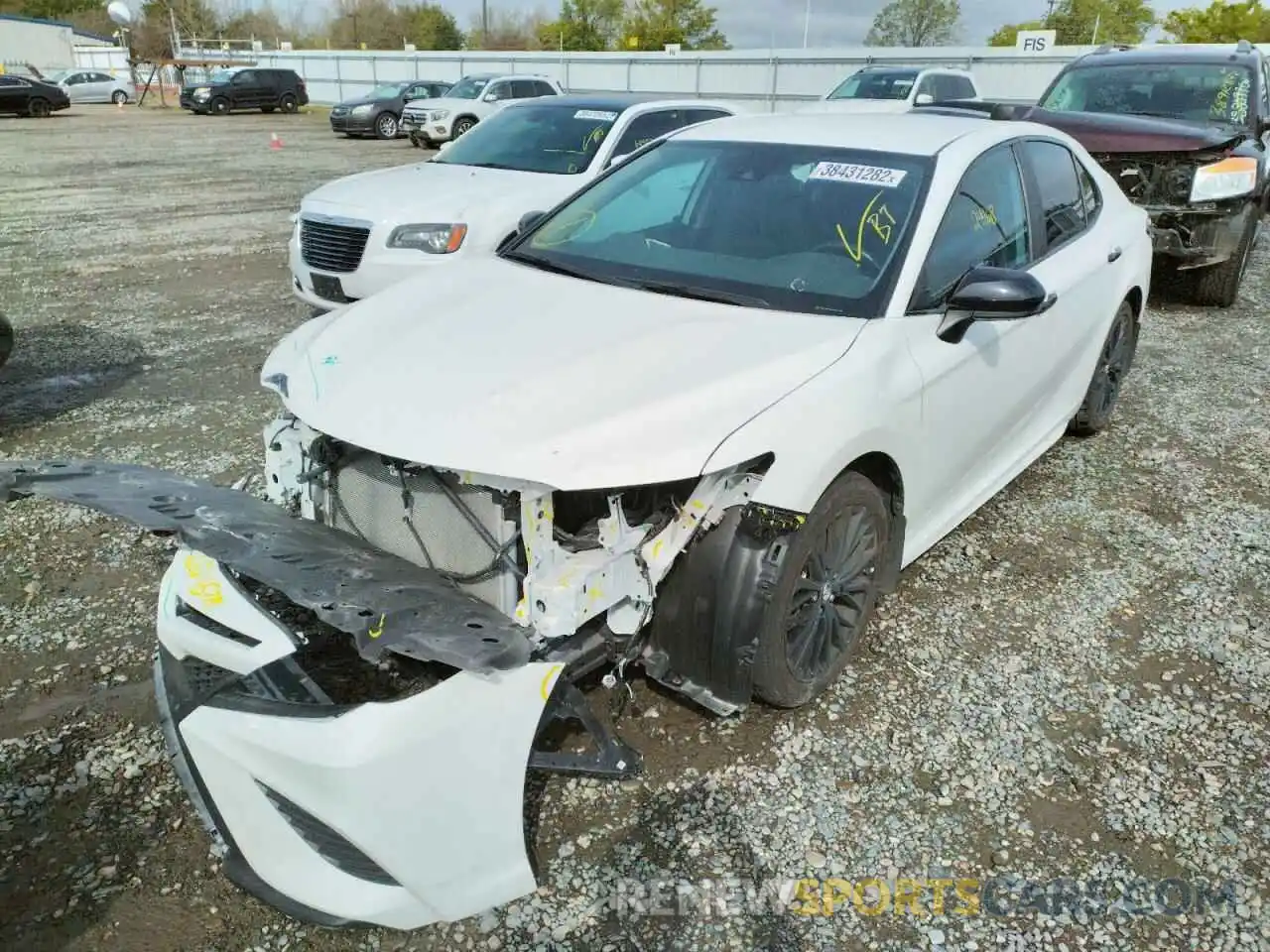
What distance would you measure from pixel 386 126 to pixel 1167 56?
2009cm

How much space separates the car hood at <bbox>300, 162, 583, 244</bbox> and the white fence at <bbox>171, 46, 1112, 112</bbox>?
21.6 meters

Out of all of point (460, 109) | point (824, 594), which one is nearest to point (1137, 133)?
point (824, 594)

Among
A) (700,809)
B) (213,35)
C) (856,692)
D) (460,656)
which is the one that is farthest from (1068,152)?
(213,35)

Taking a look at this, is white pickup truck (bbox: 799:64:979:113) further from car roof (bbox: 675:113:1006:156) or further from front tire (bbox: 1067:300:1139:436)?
car roof (bbox: 675:113:1006:156)

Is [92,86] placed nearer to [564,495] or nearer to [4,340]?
[4,340]

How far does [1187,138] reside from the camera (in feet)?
23.2

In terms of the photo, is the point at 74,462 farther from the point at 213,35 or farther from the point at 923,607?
the point at 213,35

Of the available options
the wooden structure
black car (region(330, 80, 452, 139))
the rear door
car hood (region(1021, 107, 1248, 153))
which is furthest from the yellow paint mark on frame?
the wooden structure

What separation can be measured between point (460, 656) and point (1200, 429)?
5110 mm

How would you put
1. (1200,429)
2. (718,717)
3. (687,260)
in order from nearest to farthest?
(718,717)
(687,260)
(1200,429)

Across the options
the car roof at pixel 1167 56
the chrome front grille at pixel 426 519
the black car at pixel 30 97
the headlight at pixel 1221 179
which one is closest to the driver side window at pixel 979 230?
the chrome front grille at pixel 426 519

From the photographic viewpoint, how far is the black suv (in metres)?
32.0

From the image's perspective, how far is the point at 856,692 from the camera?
315 cm

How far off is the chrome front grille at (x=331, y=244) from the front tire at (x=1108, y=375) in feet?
15.2
